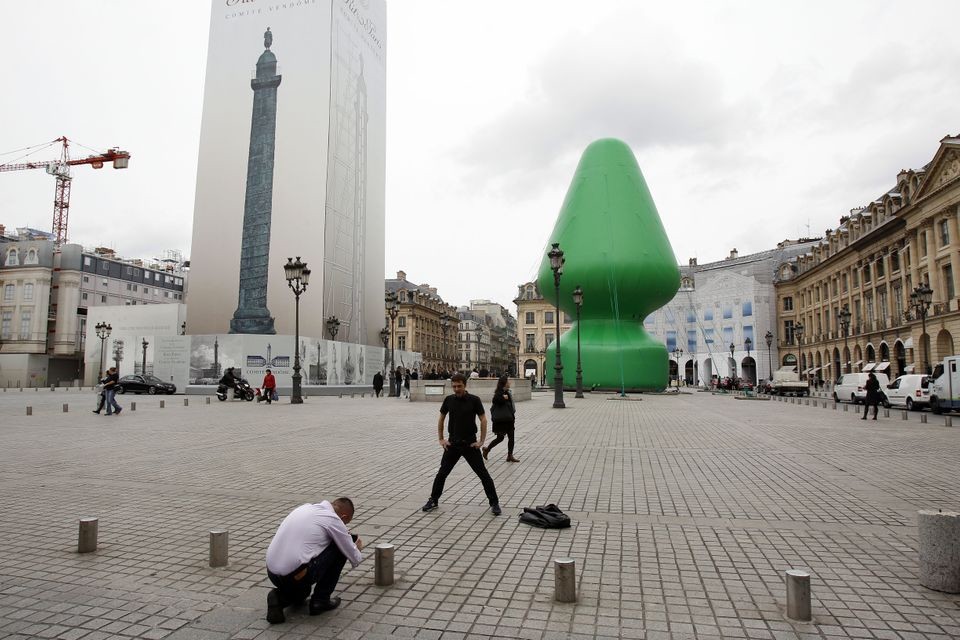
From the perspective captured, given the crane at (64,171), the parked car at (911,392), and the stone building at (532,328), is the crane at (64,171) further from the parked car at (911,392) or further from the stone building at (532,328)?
the parked car at (911,392)

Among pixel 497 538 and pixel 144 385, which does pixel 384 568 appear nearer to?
pixel 497 538

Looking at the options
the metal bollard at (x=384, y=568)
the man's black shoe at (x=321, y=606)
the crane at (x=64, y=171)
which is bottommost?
the man's black shoe at (x=321, y=606)

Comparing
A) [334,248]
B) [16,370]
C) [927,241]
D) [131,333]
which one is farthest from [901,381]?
[16,370]

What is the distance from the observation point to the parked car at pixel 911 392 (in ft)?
81.9

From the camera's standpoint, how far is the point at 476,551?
5098 millimetres

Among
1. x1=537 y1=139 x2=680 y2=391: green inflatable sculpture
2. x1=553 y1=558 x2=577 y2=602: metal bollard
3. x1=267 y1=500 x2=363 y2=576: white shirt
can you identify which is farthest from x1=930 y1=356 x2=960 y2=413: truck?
x1=267 y1=500 x2=363 y2=576: white shirt

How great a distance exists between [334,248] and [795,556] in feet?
137

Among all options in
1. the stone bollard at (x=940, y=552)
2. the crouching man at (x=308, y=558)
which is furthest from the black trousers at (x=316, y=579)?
the stone bollard at (x=940, y=552)

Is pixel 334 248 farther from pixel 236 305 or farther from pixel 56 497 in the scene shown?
pixel 56 497

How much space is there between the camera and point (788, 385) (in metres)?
43.0

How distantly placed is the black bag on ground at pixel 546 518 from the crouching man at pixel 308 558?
7.46 ft

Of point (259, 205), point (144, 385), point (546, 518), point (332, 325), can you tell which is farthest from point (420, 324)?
point (546, 518)

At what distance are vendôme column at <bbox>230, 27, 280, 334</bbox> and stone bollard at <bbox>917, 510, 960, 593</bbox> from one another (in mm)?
41662

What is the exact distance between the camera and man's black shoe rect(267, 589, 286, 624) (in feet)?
12.1
